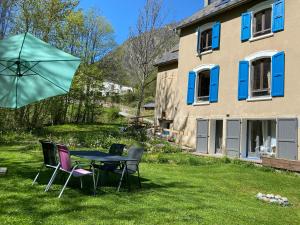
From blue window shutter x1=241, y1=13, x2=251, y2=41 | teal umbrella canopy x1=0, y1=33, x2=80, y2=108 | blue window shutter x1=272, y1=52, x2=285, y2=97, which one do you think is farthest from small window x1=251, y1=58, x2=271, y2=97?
teal umbrella canopy x1=0, y1=33, x2=80, y2=108

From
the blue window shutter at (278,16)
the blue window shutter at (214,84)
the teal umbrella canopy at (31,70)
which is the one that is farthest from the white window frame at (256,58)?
the teal umbrella canopy at (31,70)

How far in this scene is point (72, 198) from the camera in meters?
5.97

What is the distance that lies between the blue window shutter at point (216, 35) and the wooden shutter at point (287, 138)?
5223 mm

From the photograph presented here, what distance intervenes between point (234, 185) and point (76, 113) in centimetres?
2429

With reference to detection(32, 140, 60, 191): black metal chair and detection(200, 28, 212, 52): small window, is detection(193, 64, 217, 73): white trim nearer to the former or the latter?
detection(200, 28, 212, 52): small window

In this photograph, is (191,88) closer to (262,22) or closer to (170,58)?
(170,58)

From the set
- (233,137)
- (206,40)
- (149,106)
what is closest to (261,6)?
(206,40)

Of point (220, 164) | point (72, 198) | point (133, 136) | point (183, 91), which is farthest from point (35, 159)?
point (183, 91)

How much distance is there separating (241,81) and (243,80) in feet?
0.35

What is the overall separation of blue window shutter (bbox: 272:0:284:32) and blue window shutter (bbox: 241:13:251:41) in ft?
4.42

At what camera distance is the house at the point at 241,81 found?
13.4m

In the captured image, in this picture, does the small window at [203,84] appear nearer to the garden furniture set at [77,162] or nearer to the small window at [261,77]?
the small window at [261,77]

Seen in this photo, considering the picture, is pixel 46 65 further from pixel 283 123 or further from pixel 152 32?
pixel 152 32

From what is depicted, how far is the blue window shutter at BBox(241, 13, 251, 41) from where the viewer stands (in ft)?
50.4
